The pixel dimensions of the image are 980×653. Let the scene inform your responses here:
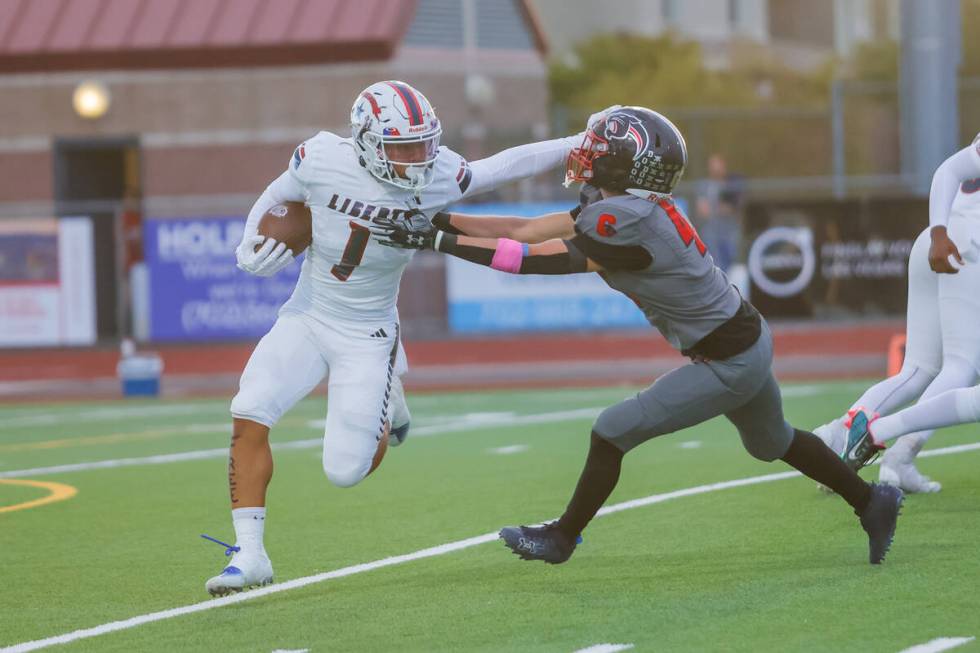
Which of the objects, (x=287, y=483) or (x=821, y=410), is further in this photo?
(x=821, y=410)

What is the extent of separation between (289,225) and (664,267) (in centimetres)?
157

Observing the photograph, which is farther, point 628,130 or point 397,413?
point 397,413

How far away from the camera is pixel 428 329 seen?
2088 cm

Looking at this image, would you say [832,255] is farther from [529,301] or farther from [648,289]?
[648,289]

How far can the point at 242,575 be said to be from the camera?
6723 millimetres

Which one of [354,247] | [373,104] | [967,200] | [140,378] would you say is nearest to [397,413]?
[354,247]

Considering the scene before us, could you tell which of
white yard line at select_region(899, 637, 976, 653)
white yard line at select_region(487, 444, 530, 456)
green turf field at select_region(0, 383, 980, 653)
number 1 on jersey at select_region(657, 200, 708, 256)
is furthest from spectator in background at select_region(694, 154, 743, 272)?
white yard line at select_region(899, 637, 976, 653)

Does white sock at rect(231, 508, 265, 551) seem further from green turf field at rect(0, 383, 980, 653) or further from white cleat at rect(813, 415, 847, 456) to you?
white cleat at rect(813, 415, 847, 456)

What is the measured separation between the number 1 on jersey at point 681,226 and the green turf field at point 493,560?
127 centimetres

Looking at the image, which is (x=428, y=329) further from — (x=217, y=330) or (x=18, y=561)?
(x=18, y=561)

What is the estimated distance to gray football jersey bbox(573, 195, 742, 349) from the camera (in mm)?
6504

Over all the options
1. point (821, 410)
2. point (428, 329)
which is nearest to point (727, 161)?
point (428, 329)

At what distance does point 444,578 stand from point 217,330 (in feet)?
45.5

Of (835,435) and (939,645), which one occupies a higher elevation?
(835,435)
